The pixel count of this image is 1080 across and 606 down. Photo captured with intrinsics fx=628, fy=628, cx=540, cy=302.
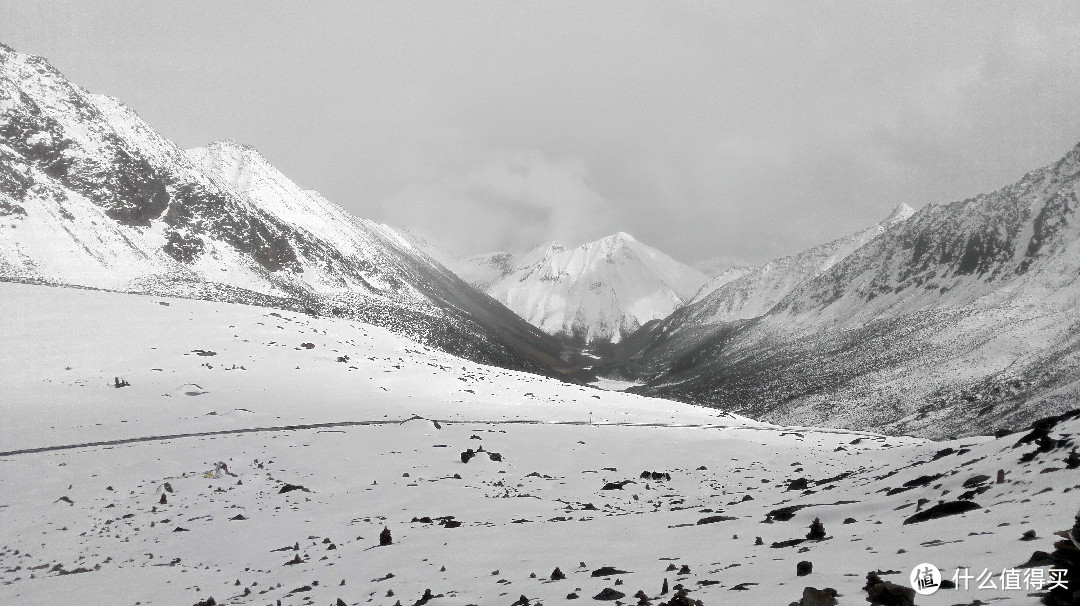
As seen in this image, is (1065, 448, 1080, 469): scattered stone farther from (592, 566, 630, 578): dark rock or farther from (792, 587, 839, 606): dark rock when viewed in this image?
(592, 566, 630, 578): dark rock

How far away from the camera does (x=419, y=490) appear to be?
30203 millimetres

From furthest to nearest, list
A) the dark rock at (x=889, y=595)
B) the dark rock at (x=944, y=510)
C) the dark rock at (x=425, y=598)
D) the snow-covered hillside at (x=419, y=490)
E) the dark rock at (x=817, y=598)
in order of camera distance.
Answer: the dark rock at (x=944, y=510) < the dark rock at (x=425, y=598) < the snow-covered hillside at (x=419, y=490) < the dark rock at (x=817, y=598) < the dark rock at (x=889, y=595)

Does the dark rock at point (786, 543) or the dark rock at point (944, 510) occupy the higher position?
the dark rock at point (944, 510)

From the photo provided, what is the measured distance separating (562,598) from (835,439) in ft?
146

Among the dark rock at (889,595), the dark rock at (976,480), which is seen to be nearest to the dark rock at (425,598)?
the dark rock at (889,595)

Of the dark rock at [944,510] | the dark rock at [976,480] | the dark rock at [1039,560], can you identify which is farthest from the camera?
the dark rock at [976,480]

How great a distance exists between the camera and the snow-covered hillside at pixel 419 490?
1400 cm

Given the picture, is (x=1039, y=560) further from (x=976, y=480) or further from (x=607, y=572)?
(x=976, y=480)

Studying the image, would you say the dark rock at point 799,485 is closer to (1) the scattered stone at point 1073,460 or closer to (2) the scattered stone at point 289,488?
(1) the scattered stone at point 1073,460

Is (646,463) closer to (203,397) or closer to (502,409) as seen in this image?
(502,409)

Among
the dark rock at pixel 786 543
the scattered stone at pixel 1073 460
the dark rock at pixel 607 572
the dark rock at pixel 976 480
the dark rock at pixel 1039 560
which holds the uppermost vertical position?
the scattered stone at pixel 1073 460

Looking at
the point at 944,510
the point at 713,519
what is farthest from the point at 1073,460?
the point at 713,519

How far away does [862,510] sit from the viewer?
706 inches

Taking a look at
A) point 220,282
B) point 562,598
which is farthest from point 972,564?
point 220,282
